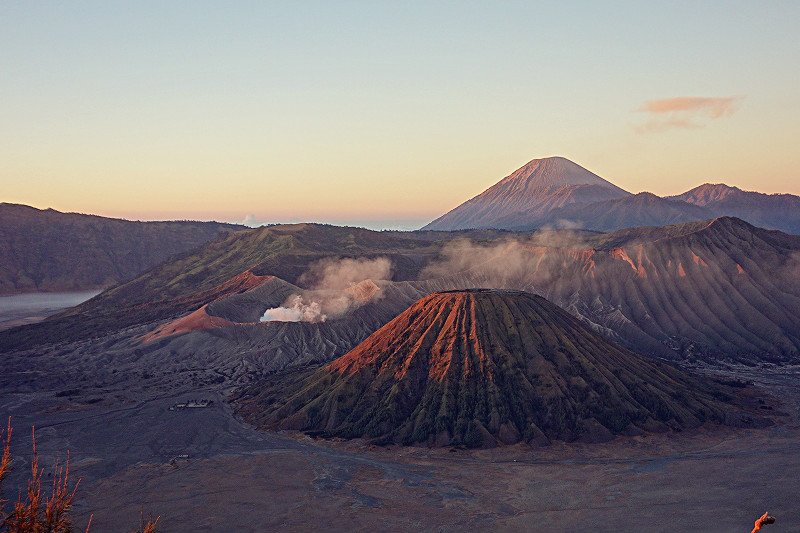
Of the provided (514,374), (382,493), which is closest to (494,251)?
(514,374)

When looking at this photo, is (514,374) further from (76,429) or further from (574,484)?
(76,429)

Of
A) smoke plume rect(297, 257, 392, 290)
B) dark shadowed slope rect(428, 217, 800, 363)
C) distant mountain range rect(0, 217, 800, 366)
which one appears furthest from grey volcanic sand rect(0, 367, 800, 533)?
smoke plume rect(297, 257, 392, 290)

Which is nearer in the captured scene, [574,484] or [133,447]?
[574,484]

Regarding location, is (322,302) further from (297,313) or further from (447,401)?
(447,401)

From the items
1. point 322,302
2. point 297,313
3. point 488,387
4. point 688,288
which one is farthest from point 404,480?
point 688,288

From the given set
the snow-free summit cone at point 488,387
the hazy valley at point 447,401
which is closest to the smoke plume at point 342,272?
the hazy valley at point 447,401

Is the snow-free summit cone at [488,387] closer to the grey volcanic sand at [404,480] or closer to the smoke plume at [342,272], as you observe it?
the grey volcanic sand at [404,480]
